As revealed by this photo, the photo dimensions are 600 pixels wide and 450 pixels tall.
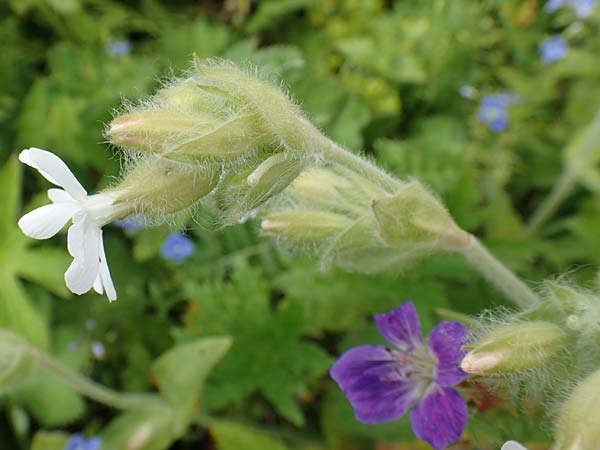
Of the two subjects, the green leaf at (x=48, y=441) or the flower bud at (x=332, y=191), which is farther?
the green leaf at (x=48, y=441)

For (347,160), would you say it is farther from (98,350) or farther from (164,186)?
(98,350)

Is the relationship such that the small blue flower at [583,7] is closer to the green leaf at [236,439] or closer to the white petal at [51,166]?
the green leaf at [236,439]

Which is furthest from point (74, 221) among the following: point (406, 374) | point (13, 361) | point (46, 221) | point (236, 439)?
point (236, 439)

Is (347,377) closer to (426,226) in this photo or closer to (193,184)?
(426,226)

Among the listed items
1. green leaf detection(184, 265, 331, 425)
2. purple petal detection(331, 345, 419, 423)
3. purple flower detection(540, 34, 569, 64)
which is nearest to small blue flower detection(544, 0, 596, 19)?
purple flower detection(540, 34, 569, 64)

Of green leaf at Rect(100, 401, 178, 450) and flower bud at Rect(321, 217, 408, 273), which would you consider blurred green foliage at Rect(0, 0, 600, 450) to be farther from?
flower bud at Rect(321, 217, 408, 273)

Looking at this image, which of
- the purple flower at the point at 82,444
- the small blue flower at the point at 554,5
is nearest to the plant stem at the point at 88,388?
the purple flower at the point at 82,444
